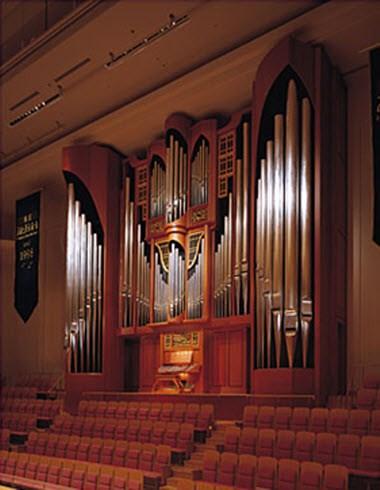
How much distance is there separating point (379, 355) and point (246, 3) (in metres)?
2.76

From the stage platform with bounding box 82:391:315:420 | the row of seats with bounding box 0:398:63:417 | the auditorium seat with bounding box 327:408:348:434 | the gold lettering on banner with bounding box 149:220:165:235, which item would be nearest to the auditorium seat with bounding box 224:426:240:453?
the stage platform with bounding box 82:391:315:420

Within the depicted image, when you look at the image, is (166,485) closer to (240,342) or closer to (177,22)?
(240,342)

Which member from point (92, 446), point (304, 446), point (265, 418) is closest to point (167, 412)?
Answer: point (92, 446)

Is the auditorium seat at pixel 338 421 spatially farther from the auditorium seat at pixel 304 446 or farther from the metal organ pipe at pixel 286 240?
the metal organ pipe at pixel 286 240

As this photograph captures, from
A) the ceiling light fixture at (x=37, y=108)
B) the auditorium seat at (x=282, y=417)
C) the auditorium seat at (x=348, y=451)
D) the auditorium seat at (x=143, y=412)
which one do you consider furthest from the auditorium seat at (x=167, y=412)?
the ceiling light fixture at (x=37, y=108)

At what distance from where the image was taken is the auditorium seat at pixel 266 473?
423cm

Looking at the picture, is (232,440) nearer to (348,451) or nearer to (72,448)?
(348,451)

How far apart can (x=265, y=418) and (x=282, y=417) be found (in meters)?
0.15

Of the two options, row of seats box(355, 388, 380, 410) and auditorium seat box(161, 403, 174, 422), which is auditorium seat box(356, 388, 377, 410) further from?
auditorium seat box(161, 403, 174, 422)

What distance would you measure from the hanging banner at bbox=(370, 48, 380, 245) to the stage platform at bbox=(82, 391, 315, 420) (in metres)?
1.23

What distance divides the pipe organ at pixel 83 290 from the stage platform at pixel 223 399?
433mm

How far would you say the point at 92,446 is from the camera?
5680 millimetres

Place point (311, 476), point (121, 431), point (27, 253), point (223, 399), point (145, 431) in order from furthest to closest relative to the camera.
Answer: point (27, 253) < point (223, 399) < point (121, 431) < point (145, 431) < point (311, 476)

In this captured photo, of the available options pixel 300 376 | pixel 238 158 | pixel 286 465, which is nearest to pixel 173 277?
pixel 238 158
